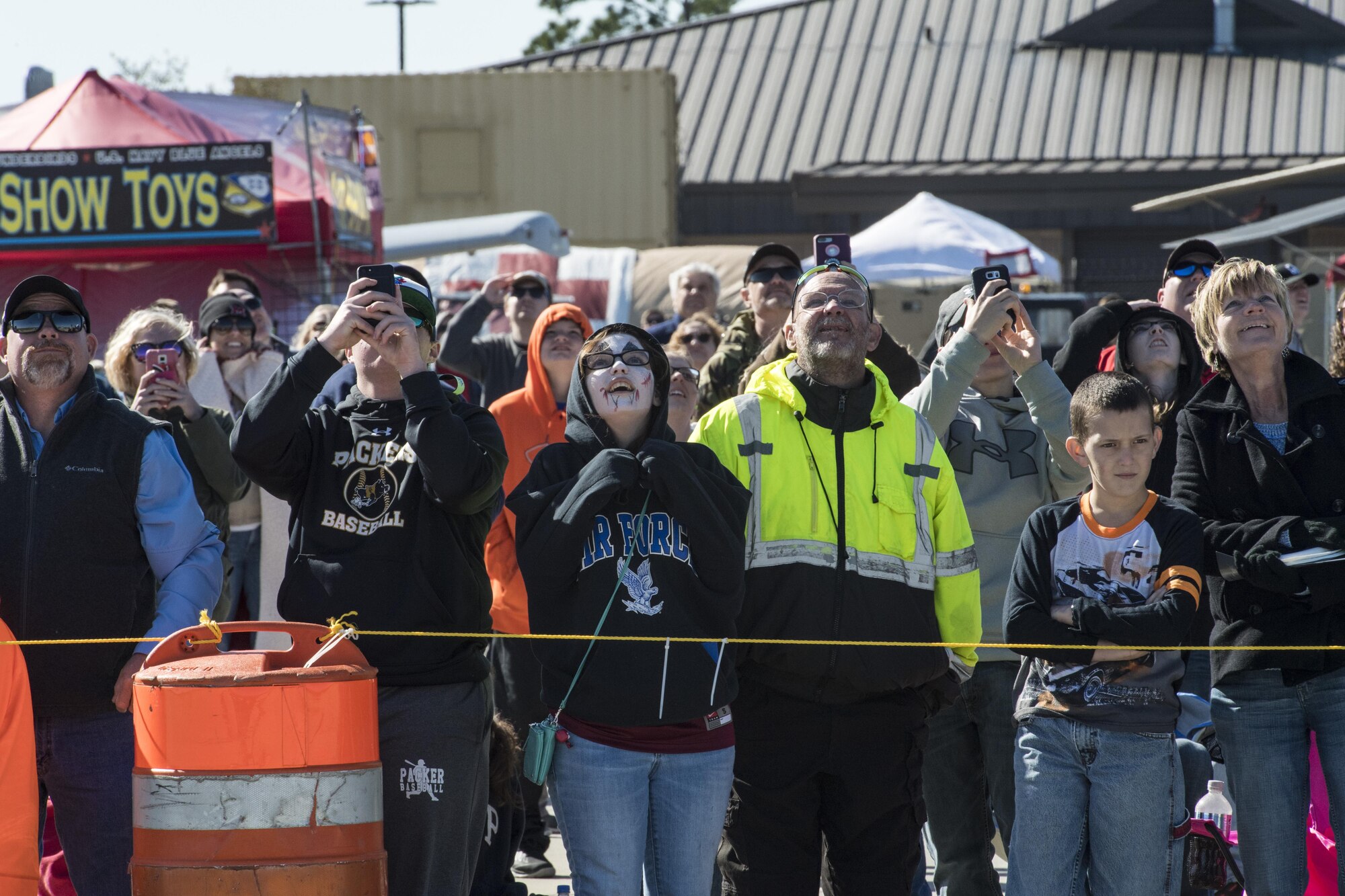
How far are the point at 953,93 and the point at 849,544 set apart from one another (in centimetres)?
2059

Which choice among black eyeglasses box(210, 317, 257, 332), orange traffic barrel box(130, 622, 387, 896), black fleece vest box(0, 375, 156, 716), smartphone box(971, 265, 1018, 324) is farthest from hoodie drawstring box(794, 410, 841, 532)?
black eyeglasses box(210, 317, 257, 332)

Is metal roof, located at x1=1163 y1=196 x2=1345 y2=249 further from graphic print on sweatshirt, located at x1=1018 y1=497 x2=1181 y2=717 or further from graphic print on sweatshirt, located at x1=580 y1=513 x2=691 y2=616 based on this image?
graphic print on sweatshirt, located at x1=580 y1=513 x2=691 y2=616

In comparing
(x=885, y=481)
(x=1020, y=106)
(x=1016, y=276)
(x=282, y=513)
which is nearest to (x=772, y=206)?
(x=1020, y=106)

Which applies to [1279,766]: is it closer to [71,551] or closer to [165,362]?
[71,551]

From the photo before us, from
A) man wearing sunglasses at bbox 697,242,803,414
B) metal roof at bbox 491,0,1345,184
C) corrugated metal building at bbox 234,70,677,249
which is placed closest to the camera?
man wearing sunglasses at bbox 697,242,803,414

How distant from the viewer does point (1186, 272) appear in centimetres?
605

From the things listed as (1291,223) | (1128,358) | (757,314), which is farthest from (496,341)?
(1291,223)

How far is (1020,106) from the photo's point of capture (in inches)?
901

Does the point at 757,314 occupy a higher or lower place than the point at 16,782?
higher

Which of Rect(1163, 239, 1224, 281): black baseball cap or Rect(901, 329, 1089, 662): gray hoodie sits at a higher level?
Rect(1163, 239, 1224, 281): black baseball cap

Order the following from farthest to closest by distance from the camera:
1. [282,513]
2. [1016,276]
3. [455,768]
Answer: [1016,276], [282,513], [455,768]

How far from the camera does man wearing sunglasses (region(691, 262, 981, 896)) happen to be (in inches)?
166

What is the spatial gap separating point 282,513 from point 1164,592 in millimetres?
4021

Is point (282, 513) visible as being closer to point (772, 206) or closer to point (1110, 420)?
point (1110, 420)
